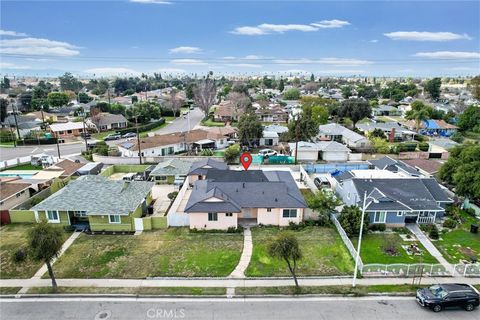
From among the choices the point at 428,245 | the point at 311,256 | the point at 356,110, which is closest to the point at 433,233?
the point at 428,245

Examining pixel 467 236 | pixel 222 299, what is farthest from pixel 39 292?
pixel 467 236

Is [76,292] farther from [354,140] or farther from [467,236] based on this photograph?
[354,140]

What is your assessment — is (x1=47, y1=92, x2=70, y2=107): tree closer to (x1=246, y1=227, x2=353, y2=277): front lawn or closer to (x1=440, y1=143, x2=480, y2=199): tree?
(x1=246, y1=227, x2=353, y2=277): front lawn

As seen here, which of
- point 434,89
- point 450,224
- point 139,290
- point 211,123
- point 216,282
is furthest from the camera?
point 434,89

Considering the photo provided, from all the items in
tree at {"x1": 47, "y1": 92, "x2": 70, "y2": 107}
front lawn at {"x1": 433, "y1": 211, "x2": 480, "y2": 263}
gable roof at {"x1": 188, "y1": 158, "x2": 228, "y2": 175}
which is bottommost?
front lawn at {"x1": 433, "y1": 211, "x2": 480, "y2": 263}

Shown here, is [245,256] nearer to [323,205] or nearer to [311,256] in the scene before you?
[311,256]

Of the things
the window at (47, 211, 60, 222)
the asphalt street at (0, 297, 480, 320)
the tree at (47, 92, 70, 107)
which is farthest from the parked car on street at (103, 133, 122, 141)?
the tree at (47, 92, 70, 107)
